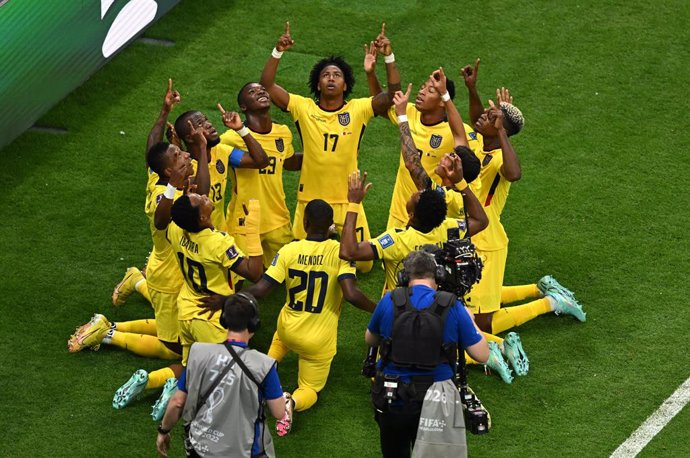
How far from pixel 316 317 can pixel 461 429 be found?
1.96 metres

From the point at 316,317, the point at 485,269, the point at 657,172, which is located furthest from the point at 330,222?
the point at 657,172

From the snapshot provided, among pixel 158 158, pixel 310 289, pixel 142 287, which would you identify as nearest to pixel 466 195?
pixel 310 289

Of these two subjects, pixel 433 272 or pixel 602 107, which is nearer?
pixel 433 272

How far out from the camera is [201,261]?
8.99 meters

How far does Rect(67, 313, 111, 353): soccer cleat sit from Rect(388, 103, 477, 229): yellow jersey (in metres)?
2.62

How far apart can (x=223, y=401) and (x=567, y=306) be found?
420 cm

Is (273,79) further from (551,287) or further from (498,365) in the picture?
(498,365)

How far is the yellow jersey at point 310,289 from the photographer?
909cm

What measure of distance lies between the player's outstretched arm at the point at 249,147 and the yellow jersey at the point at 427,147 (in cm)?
117

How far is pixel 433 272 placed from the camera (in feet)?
25.3

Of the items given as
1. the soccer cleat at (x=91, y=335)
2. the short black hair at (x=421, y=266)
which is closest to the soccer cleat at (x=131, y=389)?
the soccer cleat at (x=91, y=335)

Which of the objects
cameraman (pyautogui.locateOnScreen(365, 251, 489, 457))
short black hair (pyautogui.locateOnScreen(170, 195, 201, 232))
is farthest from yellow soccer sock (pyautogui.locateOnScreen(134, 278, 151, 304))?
cameraman (pyautogui.locateOnScreen(365, 251, 489, 457))

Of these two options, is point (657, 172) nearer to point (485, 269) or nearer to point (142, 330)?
point (485, 269)

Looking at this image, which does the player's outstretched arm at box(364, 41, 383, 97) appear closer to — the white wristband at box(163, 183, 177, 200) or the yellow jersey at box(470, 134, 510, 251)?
the yellow jersey at box(470, 134, 510, 251)
